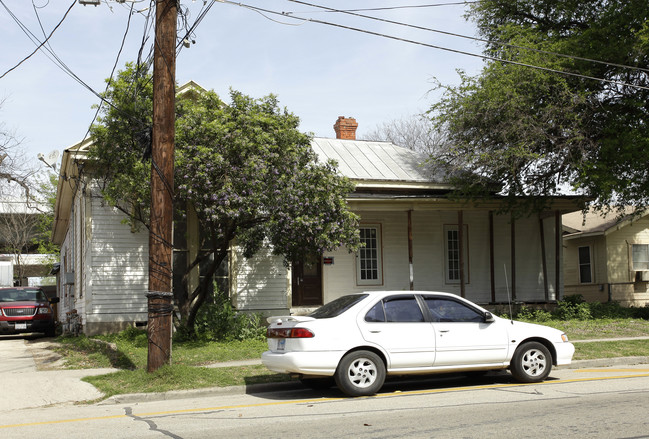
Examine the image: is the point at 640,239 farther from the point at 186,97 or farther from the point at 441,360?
the point at 441,360

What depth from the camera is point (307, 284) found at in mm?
21078

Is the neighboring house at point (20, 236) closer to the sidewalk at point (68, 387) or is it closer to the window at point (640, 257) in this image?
the sidewalk at point (68, 387)

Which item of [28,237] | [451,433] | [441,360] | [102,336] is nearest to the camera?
[451,433]

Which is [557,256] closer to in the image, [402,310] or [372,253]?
[372,253]

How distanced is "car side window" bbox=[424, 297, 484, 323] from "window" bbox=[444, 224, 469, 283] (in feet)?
41.3

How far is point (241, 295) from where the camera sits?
19.0 metres

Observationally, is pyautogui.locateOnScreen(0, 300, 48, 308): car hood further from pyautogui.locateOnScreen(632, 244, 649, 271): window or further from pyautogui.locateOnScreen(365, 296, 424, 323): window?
pyautogui.locateOnScreen(632, 244, 649, 271): window

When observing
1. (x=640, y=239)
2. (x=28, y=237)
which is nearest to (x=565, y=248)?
(x=640, y=239)

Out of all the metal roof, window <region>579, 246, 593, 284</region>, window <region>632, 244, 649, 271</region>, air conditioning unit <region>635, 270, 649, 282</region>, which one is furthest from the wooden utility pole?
window <region>632, 244, 649, 271</region>

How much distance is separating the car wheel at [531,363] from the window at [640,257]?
73.1ft

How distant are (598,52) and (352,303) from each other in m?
13.8

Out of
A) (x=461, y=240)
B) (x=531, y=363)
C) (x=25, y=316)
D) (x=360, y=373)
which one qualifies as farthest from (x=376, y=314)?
(x=25, y=316)

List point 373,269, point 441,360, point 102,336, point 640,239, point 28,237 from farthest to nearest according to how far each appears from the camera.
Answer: point 28,237 → point 640,239 → point 373,269 → point 102,336 → point 441,360

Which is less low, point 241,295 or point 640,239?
point 640,239
